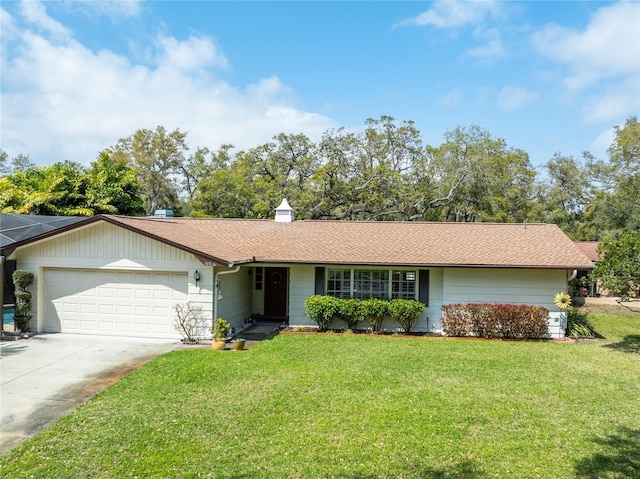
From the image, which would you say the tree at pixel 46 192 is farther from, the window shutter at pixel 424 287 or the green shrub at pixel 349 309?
the window shutter at pixel 424 287

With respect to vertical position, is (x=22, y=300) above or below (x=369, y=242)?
below

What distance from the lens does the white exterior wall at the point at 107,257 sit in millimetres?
11797

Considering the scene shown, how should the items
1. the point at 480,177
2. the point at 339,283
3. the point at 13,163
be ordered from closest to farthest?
the point at 339,283 < the point at 480,177 < the point at 13,163

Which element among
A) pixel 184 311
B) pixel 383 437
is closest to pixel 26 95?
pixel 184 311

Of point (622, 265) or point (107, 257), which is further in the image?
point (107, 257)

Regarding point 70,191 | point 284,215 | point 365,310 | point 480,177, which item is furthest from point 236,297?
point 480,177

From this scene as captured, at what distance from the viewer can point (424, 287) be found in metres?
13.6

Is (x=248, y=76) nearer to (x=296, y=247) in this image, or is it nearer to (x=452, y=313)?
(x=296, y=247)

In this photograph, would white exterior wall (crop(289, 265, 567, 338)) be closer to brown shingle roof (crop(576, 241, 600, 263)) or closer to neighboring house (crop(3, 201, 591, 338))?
neighboring house (crop(3, 201, 591, 338))

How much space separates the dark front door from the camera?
15.8 metres

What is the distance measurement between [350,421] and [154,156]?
121 ft

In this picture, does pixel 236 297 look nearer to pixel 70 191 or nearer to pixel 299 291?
pixel 299 291

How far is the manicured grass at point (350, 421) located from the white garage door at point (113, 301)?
7.90ft

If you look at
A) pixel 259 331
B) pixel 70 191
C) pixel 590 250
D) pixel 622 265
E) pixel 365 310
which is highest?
pixel 70 191
